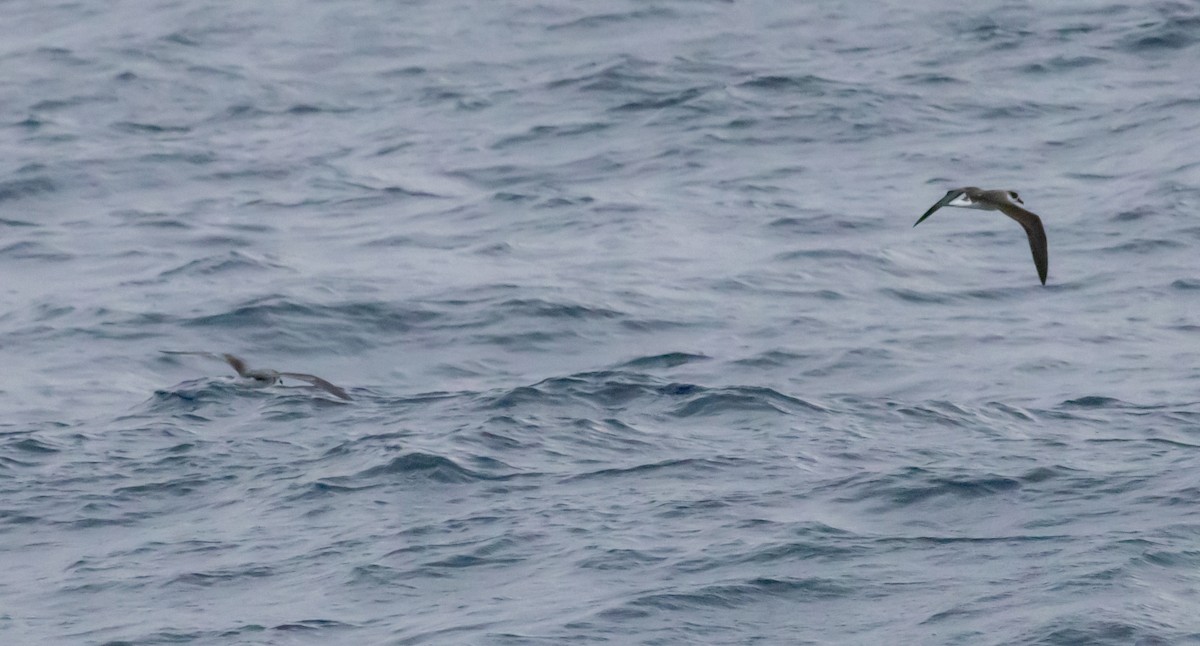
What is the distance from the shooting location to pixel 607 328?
1683 centimetres

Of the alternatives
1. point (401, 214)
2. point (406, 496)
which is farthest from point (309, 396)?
point (401, 214)

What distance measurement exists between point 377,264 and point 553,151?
150 inches

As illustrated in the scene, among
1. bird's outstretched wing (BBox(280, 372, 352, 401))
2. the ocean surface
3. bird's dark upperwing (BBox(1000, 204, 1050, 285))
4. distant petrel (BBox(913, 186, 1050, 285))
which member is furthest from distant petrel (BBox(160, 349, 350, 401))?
bird's dark upperwing (BBox(1000, 204, 1050, 285))

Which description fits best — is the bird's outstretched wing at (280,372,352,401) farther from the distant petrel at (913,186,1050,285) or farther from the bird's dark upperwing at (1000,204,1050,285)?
the bird's dark upperwing at (1000,204,1050,285)

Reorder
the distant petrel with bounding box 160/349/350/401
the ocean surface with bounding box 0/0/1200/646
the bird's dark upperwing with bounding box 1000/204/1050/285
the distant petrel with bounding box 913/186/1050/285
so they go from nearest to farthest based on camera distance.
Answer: the ocean surface with bounding box 0/0/1200/646
the distant petrel with bounding box 913/186/1050/285
the bird's dark upperwing with bounding box 1000/204/1050/285
the distant petrel with bounding box 160/349/350/401

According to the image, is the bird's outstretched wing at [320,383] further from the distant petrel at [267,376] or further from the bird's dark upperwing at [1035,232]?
A: the bird's dark upperwing at [1035,232]

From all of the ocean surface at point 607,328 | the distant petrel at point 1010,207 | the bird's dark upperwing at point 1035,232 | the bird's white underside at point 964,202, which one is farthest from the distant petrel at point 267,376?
the bird's dark upperwing at point 1035,232

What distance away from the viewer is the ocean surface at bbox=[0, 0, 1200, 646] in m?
11.9

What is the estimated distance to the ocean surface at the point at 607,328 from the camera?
1185cm

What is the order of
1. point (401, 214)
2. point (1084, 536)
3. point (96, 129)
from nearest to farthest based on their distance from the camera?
point (1084, 536)
point (401, 214)
point (96, 129)

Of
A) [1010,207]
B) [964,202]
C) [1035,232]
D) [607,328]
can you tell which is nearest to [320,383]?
[607,328]

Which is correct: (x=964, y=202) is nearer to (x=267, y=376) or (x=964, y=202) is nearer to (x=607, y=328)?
(x=607, y=328)

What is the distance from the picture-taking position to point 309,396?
1505 cm

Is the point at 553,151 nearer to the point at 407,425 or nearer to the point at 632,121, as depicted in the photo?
the point at 632,121
